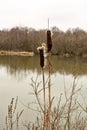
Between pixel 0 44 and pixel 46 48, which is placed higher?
pixel 46 48

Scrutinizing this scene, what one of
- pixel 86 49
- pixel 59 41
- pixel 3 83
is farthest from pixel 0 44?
pixel 3 83

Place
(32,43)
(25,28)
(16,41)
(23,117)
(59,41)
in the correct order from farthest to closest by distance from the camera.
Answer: (25,28)
(16,41)
(32,43)
(59,41)
(23,117)

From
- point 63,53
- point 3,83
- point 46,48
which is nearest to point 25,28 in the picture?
point 63,53

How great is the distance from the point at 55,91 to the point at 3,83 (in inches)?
142

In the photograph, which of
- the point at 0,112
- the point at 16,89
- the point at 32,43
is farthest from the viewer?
the point at 32,43

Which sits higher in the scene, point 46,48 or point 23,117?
point 46,48

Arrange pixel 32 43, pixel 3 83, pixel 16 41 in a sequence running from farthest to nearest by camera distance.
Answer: pixel 16 41
pixel 32 43
pixel 3 83

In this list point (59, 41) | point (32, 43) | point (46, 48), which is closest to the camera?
point (46, 48)

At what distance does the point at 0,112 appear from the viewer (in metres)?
8.70

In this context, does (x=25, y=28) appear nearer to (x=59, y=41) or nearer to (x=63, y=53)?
(x=59, y=41)

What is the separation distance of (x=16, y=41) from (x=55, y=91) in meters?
37.7

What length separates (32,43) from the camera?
4412cm

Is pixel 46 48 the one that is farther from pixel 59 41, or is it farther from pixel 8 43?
pixel 8 43

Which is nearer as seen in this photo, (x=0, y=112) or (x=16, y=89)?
(x=0, y=112)
